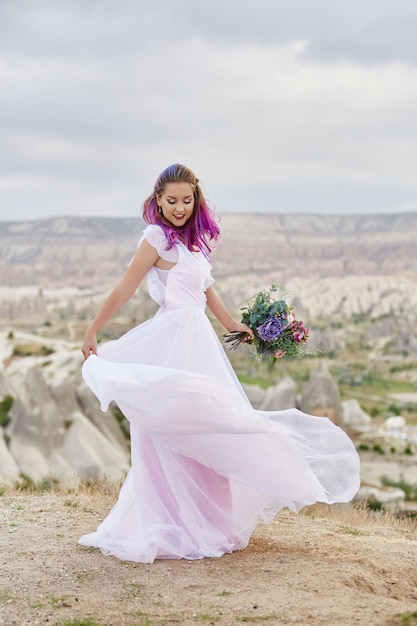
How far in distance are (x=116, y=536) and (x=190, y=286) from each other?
1.70m

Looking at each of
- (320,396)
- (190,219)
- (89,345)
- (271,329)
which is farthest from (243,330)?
(320,396)

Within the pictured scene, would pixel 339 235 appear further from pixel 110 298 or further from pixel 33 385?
pixel 110 298

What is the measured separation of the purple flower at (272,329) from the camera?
225 inches

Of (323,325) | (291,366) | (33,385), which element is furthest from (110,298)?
(323,325)

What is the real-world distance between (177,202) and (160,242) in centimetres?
28

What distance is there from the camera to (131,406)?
514 cm

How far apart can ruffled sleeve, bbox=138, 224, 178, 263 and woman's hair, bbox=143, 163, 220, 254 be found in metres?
0.03

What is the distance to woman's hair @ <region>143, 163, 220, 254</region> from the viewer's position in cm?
552

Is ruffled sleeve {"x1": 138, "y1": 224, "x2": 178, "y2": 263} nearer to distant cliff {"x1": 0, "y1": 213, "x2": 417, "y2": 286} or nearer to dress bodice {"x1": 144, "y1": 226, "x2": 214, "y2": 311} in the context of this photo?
dress bodice {"x1": 144, "y1": 226, "x2": 214, "y2": 311}

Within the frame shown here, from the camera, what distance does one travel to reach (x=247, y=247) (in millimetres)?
125688

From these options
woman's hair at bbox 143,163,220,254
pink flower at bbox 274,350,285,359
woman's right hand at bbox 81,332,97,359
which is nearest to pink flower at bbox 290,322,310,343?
pink flower at bbox 274,350,285,359

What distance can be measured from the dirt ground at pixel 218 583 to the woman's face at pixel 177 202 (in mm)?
2162

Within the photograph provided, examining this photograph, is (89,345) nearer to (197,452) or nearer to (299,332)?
(197,452)

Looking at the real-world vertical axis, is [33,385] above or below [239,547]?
below
